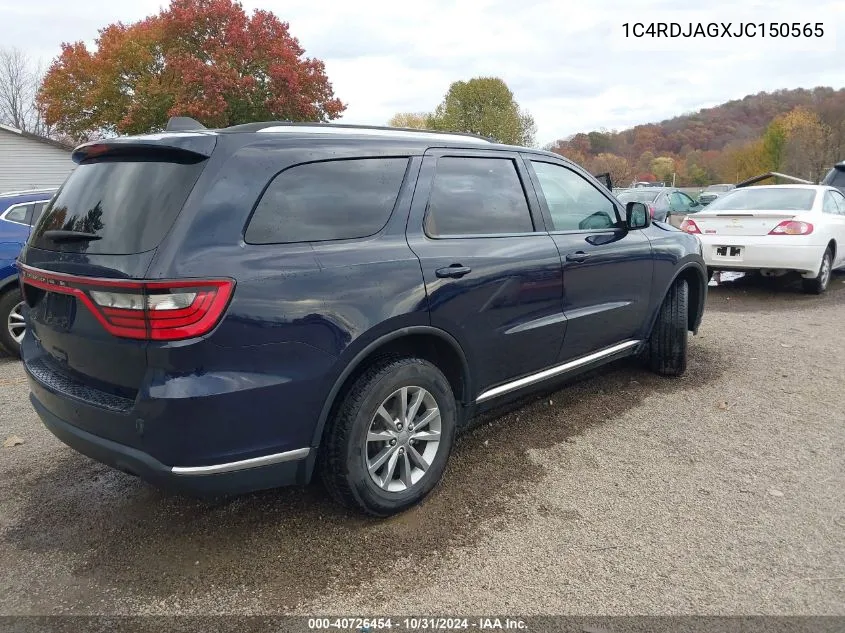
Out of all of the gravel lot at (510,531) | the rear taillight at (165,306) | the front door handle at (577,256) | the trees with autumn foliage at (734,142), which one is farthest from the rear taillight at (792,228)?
the trees with autumn foliage at (734,142)

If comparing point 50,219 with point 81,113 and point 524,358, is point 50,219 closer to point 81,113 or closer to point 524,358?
point 524,358

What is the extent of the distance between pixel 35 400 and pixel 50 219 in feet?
2.81

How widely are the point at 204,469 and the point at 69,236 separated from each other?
3.83ft

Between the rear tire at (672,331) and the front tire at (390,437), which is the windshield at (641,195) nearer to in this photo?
the rear tire at (672,331)

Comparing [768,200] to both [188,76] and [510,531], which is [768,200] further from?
[188,76]

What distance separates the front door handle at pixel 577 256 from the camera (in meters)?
3.79

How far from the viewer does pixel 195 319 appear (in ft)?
7.51

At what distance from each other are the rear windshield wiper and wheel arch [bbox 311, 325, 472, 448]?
1.14 m

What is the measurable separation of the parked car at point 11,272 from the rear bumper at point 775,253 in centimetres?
804

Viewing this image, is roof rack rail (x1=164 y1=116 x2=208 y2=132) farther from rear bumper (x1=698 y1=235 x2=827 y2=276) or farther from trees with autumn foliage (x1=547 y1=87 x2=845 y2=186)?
trees with autumn foliage (x1=547 y1=87 x2=845 y2=186)

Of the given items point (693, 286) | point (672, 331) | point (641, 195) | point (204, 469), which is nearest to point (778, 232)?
point (693, 286)

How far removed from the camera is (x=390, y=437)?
2.89 metres

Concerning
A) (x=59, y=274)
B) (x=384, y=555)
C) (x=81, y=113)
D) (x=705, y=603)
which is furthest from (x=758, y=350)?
(x=81, y=113)

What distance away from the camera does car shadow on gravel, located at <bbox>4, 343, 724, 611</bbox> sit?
2.60 m
